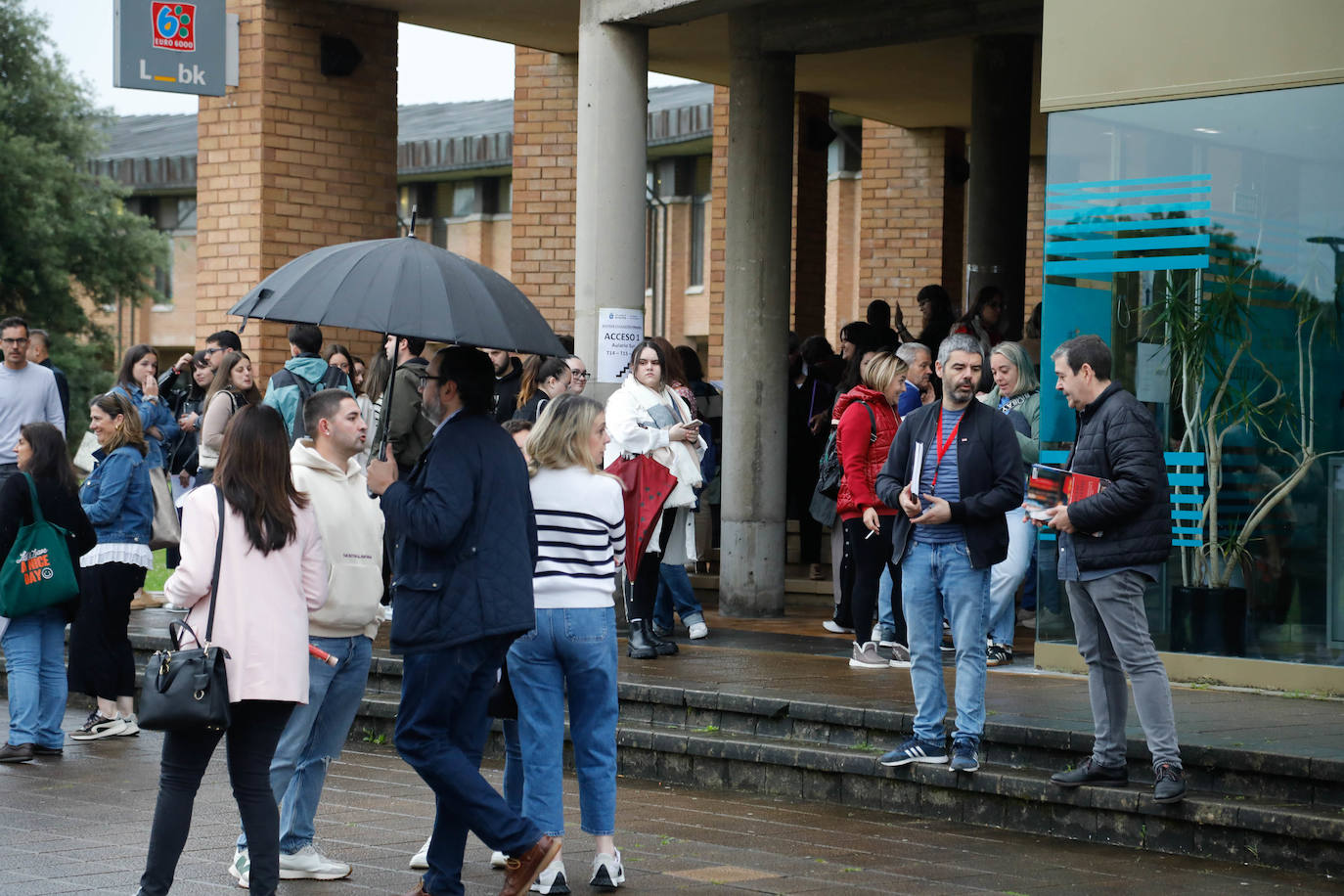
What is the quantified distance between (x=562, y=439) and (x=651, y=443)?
3.85 m

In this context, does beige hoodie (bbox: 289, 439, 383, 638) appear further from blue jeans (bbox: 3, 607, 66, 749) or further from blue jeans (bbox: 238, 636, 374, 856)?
blue jeans (bbox: 3, 607, 66, 749)

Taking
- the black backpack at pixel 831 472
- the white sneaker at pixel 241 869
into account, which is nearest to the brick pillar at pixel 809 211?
the black backpack at pixel 831 472

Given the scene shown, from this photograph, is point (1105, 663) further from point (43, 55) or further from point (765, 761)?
point (43, 55)

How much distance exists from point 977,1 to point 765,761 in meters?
6.10

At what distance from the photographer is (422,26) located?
1430 centimetres

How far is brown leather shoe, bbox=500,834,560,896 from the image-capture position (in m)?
5.71

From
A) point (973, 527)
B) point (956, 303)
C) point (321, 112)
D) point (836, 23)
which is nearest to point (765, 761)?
point (973, 527)

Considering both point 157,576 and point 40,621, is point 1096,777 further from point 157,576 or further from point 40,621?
point 157,576

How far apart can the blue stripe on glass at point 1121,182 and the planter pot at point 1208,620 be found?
7.17 ft

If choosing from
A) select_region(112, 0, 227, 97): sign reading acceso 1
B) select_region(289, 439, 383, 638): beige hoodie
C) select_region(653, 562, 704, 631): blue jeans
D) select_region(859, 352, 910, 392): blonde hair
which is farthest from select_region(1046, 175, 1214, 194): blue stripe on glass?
select_region(112, 0, 227, 97): sign reading acceso 1

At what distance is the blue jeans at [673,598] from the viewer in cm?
1080

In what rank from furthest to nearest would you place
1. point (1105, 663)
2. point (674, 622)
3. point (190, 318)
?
point (190, 318) → point (674, 622) → point (1105, 663)

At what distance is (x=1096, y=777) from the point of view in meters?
7.18

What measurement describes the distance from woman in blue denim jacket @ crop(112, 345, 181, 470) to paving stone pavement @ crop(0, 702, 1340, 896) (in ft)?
12.6
